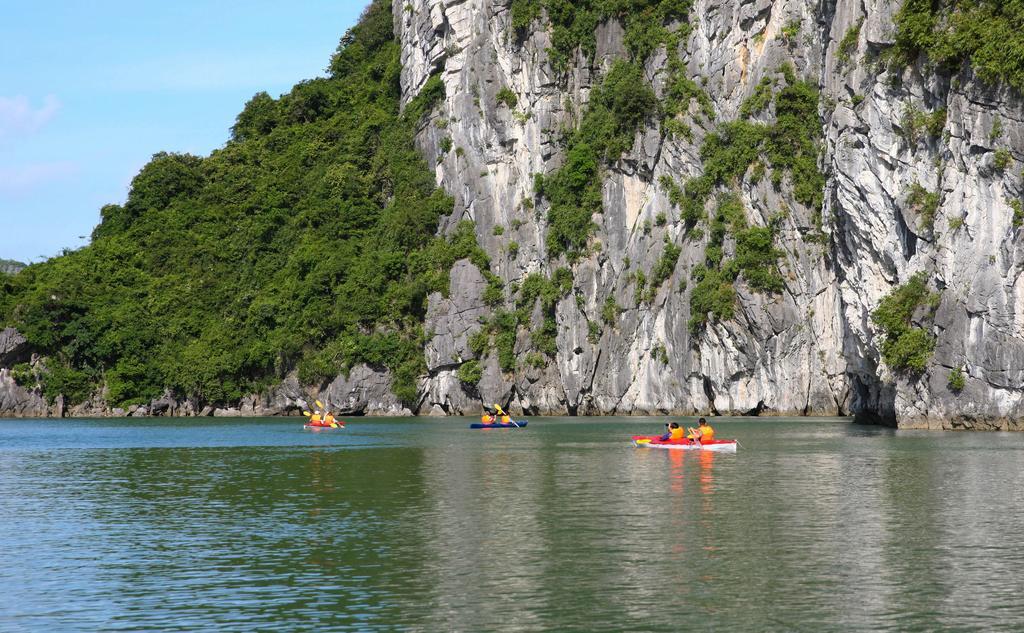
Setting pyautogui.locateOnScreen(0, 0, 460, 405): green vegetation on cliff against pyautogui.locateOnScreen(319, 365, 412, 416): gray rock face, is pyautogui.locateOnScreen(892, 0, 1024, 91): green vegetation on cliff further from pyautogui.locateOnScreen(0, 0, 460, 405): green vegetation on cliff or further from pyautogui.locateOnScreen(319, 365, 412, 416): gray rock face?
pyautogui.locateOnScreen(319, 365, 412, 416): gray rock face

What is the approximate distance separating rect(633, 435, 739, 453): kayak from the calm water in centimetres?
129

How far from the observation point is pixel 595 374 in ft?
263

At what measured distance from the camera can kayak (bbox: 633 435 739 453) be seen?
43000 mm

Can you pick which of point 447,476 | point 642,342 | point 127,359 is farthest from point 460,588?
point 127,359

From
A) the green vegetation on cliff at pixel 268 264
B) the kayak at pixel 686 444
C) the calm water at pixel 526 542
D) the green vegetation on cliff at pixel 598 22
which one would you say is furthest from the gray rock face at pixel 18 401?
the kayak at pixel 686 444

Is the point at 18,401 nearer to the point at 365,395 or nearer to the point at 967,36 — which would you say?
the point at 365,395

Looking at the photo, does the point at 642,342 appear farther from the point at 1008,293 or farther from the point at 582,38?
the point at 1008,293

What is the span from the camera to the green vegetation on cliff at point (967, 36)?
4834 centimetres

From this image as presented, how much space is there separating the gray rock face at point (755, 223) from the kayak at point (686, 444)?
13420mm

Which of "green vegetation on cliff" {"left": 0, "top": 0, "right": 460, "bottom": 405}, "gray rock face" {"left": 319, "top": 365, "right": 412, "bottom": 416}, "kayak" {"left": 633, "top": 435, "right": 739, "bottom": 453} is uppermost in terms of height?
"green vegetation on cliff" {"left": 0, "top": 0, "right": 460, "bottom": 405}

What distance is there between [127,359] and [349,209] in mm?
22029

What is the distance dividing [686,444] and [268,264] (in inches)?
2478

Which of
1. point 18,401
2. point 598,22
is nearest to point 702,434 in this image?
point 598,22

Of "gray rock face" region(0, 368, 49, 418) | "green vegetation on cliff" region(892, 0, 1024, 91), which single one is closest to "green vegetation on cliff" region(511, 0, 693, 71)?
"green vegetation on cliff" region(892, 0, 1024, 91)
